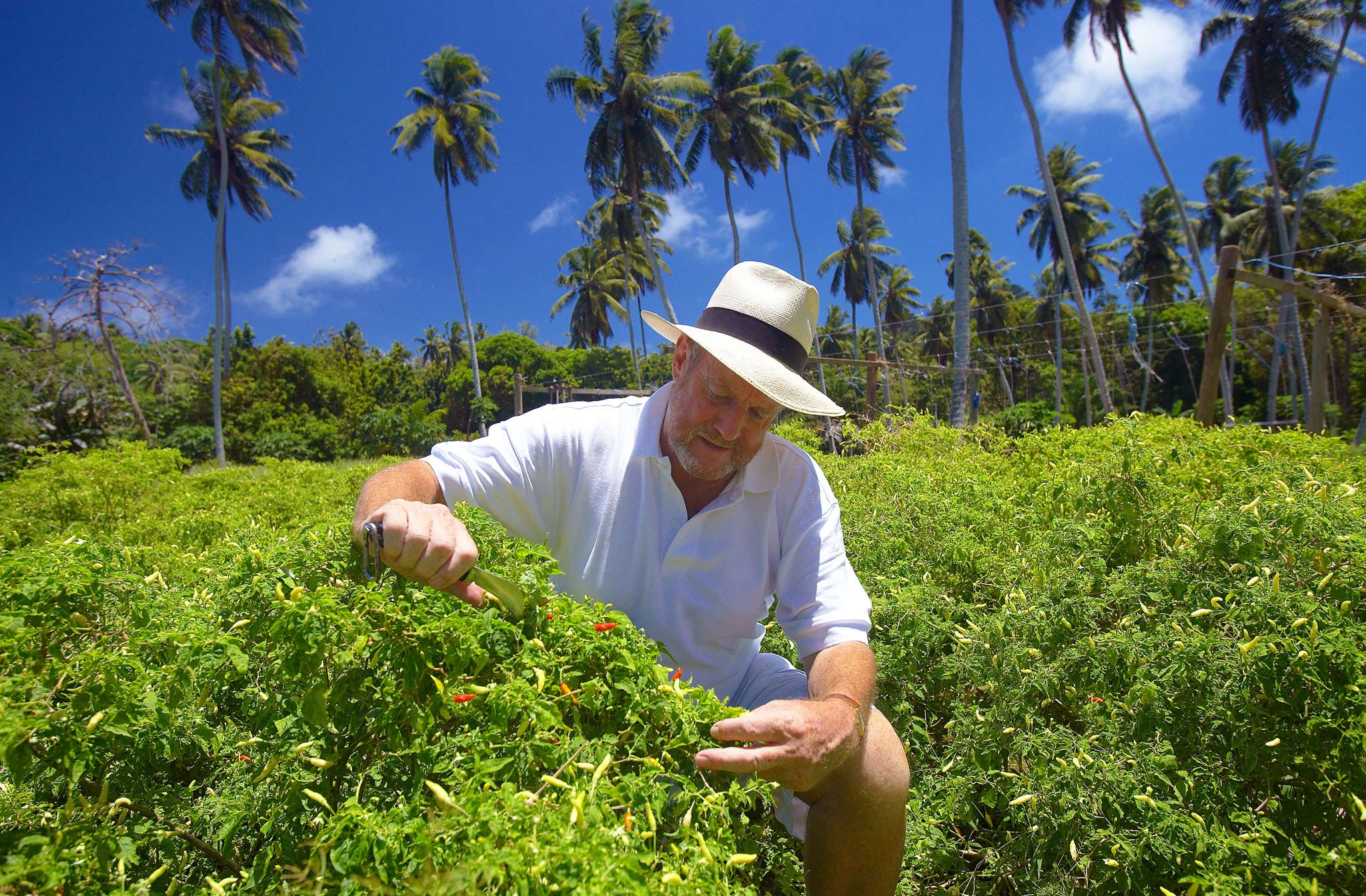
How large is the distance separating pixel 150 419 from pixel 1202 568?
35230 mm

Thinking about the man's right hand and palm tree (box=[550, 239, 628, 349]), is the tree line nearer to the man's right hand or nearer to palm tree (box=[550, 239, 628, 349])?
palm tree (box=[550, 239, 628, 349])

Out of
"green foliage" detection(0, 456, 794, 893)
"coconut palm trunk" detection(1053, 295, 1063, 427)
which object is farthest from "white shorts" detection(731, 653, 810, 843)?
"coconut palm trunk" detection(1053, 295, 1063, 427)

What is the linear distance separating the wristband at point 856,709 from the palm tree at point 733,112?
27.7 metres

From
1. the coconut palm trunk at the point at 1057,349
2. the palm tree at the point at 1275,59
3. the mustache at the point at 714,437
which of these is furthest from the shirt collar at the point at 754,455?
the coconut palm trunk at the point at 1057,349

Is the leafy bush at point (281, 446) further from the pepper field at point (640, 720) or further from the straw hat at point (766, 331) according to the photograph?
the straw hat at point (766, 331)

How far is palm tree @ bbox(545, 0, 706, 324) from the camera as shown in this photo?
81.0 ft

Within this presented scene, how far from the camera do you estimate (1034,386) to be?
48.5m

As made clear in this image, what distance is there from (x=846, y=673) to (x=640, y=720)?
0.77m

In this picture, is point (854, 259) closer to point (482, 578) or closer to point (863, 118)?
point (863, 118)

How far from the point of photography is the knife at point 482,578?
143 centimetres

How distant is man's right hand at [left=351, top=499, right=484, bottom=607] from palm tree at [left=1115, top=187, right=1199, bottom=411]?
4204cm

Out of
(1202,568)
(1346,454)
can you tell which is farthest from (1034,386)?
(1202,568)

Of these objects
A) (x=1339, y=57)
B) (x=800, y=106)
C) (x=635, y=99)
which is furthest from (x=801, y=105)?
(x=1339, y=57)

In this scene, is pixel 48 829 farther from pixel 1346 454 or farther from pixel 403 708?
pixel 1346 454
